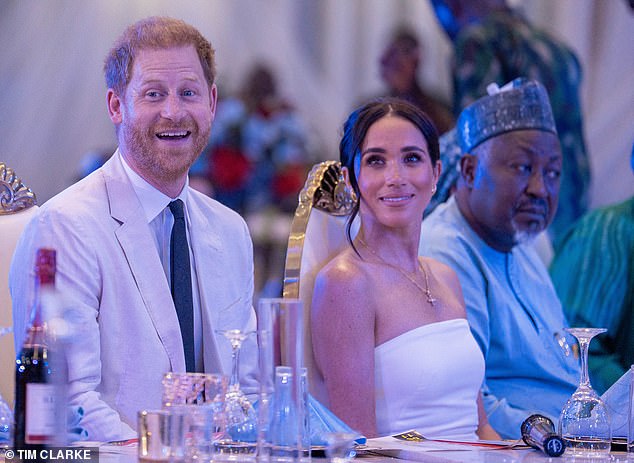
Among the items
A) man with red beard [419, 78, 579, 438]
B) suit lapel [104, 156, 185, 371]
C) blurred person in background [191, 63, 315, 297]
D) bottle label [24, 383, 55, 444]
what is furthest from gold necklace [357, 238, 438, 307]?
bottle label [24, 383, 55, 444]

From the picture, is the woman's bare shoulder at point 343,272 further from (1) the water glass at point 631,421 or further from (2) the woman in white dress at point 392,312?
(1) the water glass at point 631,421

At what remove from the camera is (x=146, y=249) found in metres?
2.39

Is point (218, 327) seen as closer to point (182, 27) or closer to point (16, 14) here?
point (182, 27)

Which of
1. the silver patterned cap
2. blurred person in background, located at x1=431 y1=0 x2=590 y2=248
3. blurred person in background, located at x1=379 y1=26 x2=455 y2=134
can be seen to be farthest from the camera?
blurred person in background, located at x1=431 y1=0 x2=590 y2=248

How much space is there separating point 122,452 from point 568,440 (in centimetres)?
87

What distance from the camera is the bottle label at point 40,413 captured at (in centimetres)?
131

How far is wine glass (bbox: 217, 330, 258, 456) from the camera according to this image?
161 centimetres

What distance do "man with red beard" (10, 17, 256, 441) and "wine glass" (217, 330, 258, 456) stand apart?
51 centimetres

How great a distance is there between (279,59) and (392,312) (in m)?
1.91

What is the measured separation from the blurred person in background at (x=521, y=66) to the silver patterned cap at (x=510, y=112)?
957 millimetres

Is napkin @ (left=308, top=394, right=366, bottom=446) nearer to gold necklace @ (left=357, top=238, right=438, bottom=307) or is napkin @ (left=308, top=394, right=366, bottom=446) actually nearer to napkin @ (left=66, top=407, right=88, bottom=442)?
napkin @ (left=66, top=407, right=88, bottom=442)

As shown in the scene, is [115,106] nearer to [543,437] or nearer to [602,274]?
[543,437]

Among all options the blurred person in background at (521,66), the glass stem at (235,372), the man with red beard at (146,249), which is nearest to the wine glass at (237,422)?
the glass stem at (235,372)

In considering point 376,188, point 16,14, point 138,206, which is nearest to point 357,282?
point 376,188
